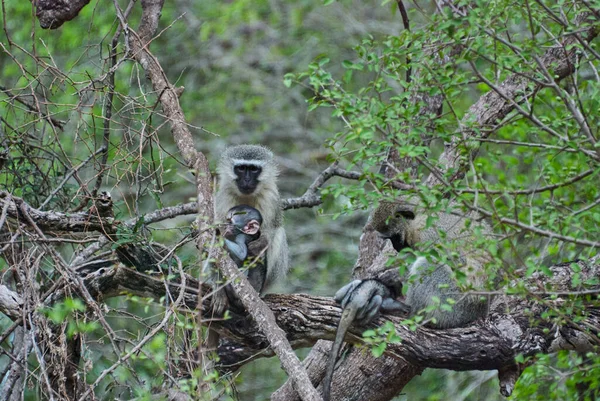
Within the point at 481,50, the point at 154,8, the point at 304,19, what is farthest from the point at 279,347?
the point at 304,19

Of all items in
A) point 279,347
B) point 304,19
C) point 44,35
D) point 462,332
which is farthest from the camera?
point 304,19

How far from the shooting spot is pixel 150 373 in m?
5.84

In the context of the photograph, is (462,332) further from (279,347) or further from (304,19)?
(304,19)

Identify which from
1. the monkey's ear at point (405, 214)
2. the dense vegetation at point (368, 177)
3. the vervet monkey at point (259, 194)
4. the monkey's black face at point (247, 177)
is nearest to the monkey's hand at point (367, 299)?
the dense vegetation at point (368, 177)

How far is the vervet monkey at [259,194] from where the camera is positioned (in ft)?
20.4

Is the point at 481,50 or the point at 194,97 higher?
the point at 481,50

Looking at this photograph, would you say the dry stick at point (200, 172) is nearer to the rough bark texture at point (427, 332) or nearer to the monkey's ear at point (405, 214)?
the rough bark texture at point (427, 332)

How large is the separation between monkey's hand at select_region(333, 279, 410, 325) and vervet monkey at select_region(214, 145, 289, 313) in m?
0.70

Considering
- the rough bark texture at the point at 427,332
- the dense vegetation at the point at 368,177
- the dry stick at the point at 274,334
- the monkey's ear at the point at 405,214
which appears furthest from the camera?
the monkey's ear at the point at 405,214

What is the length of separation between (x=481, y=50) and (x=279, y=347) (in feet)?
6.00

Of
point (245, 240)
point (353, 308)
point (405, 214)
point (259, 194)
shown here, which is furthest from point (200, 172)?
point (405, 214)

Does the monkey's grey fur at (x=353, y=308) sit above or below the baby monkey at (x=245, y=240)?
below

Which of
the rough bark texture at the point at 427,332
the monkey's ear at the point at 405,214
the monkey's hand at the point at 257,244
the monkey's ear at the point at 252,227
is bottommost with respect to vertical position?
the rough bark texture at the point at 427,332

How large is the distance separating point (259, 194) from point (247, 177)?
0.52 feet
